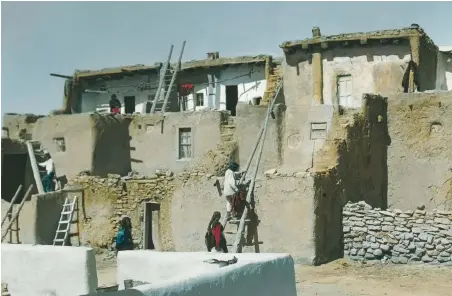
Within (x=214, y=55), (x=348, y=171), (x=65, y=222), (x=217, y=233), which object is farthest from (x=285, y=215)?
(x=214, y=55)

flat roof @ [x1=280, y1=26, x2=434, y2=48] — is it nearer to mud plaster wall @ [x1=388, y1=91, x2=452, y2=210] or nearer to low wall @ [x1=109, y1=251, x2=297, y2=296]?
mud plaster wall @ [x1=388, y1=91, x2=452, y2=210]

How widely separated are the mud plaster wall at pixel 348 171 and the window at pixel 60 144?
37.0 feet

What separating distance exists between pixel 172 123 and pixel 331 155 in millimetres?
8946

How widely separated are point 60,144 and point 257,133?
25.9 ft

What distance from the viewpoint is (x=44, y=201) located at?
20953 mm

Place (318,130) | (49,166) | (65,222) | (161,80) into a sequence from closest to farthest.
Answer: (318,130)
(65,222)
(49,166)
(161,80)

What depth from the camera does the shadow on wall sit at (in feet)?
82.8

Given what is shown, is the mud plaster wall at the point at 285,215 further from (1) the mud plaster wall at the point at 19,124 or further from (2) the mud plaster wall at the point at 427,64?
(1) the mud plaster wall at the point at 19,124

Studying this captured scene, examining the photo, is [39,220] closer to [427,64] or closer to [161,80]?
[161,80]

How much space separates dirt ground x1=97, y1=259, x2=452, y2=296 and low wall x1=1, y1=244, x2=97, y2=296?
18.5 ft

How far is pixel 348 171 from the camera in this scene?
1864cm

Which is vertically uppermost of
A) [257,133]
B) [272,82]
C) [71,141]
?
[272,82]

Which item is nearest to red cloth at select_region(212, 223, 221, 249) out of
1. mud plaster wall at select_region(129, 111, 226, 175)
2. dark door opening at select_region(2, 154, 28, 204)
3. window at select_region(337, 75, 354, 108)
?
mud plaster wall at select_region(129, 111, 226, 175)

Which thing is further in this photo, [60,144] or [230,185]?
[60,144]
